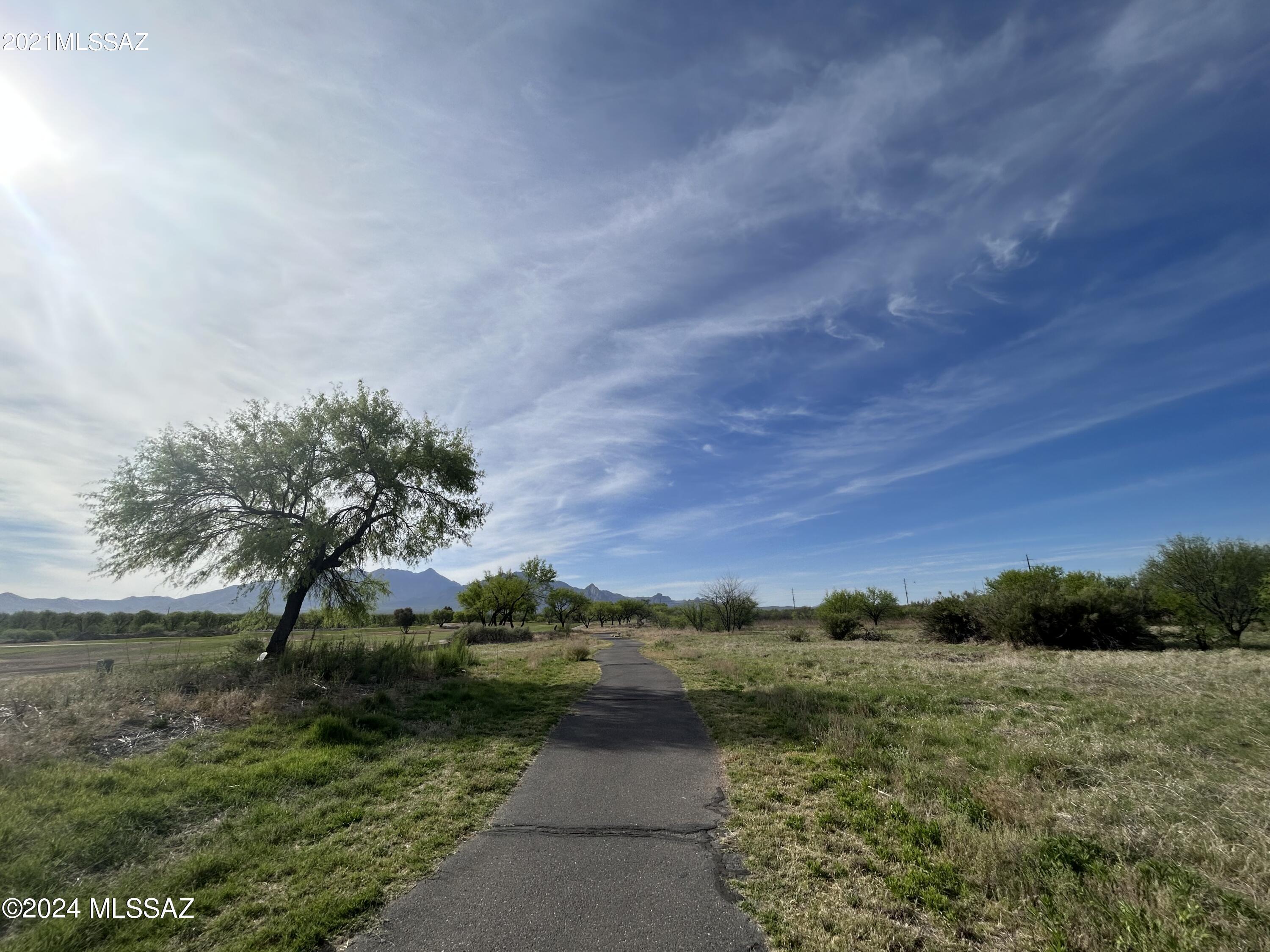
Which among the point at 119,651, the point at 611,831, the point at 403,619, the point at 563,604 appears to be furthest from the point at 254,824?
the point at 563,604

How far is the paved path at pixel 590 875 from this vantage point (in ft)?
13.2

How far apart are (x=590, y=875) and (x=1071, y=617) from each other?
38.6 metres

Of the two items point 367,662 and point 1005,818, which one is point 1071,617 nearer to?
point 1005,818

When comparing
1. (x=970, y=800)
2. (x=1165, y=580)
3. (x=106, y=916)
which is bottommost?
(x=106, y=916)

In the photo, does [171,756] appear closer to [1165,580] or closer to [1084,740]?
[1084,740]

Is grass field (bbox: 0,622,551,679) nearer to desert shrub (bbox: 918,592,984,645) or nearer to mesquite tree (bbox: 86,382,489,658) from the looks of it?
mesquite tree (bbox: 86,382,489,658)

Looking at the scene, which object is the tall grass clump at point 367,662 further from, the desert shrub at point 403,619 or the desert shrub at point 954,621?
the desert shrub at point 403,619

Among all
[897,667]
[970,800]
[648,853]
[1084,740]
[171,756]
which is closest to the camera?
[648,853]

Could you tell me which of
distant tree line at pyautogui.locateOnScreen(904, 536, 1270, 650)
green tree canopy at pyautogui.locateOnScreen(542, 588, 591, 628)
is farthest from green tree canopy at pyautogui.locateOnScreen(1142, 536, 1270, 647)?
green tree canopy at pyautogui.locateOnScreen(542, 588, 591, 628)

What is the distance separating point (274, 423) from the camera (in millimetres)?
17844

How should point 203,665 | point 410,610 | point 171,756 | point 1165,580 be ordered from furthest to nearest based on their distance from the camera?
1. point 410,610
2. point 1165,580
3. point 203,665
4. point 171,756

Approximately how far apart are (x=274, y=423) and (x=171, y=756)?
40.6 ft

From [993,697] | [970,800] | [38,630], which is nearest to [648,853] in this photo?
[970,800]

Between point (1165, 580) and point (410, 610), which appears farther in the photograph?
point (410, 610)
